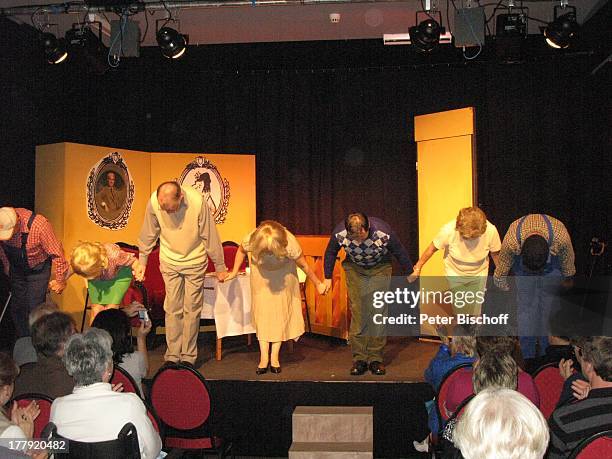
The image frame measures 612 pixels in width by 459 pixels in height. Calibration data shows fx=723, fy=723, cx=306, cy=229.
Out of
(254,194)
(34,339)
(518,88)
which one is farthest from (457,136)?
(34,339)

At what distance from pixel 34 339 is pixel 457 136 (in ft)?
15.5

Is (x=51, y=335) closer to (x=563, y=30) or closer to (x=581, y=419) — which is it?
(x=581, y=419)

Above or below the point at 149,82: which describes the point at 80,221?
below

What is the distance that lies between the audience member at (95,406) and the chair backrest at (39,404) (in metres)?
0.33

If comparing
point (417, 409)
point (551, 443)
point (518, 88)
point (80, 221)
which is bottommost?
point (417, 409)

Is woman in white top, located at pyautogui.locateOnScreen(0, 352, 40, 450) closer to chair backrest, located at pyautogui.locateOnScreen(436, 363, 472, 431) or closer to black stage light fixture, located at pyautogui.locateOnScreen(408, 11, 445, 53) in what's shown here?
chair backrest, located at pyautogui.locateOnScreen(436, 363, 472, 431)

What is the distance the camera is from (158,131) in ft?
28.0

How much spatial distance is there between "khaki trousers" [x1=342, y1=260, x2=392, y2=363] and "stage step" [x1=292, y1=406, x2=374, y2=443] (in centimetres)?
69

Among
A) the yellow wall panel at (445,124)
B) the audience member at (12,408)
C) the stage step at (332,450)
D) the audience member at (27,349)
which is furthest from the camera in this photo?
the yellow wall panel at (445,124)

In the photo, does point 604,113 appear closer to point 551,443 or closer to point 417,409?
point 417,409

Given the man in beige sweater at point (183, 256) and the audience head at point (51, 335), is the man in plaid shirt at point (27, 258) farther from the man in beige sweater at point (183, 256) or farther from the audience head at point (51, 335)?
the audience head at point (51, 335)

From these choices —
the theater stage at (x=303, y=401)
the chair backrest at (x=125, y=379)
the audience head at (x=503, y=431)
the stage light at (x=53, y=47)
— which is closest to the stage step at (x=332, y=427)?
the theater stage at (x=303, y=401)

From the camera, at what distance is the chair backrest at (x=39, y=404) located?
9.83 ft

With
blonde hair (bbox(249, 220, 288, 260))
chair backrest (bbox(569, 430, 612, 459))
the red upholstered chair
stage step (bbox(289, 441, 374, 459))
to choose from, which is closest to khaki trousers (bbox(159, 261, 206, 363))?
blonde hair (bbox(249, 220, 288, 260))
